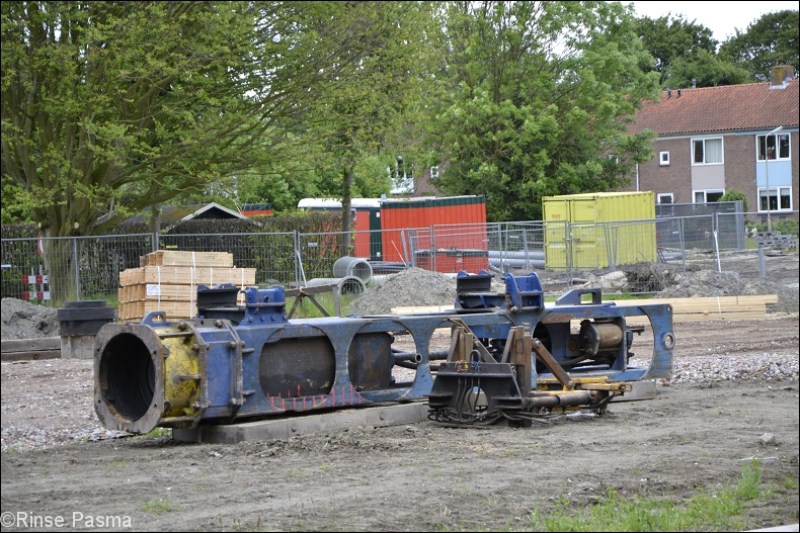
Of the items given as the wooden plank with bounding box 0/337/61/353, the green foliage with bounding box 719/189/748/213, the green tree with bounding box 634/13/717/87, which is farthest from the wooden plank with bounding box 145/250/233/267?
the green foliage with bounding box 719/189/748/213

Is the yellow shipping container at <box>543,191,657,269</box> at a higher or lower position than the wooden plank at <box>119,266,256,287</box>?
higher

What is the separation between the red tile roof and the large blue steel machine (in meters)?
38.9

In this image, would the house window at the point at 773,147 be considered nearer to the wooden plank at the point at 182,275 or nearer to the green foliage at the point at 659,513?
the wooden plank at the point at 182,275

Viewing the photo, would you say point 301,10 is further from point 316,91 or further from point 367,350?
point 367,350

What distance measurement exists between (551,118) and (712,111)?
1584 centimetres

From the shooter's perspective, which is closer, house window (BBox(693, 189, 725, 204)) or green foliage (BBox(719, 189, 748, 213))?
green foliage (BBox(719, 189, 748, 213))

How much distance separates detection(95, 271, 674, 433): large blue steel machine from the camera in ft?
31.6

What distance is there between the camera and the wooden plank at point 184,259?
22.2 metres

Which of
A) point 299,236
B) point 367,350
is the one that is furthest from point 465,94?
point 367,350

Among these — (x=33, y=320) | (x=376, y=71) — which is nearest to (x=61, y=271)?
(x=33, y=320)

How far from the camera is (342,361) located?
10.7 m

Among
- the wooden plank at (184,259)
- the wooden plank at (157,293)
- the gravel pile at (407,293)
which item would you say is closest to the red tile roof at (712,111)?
the gravel pile at (407,293)

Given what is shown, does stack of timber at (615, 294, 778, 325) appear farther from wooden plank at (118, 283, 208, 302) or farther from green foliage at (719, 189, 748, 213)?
green foliage at (719, 189, 748, 213)

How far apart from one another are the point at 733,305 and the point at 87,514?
62.6 feet
